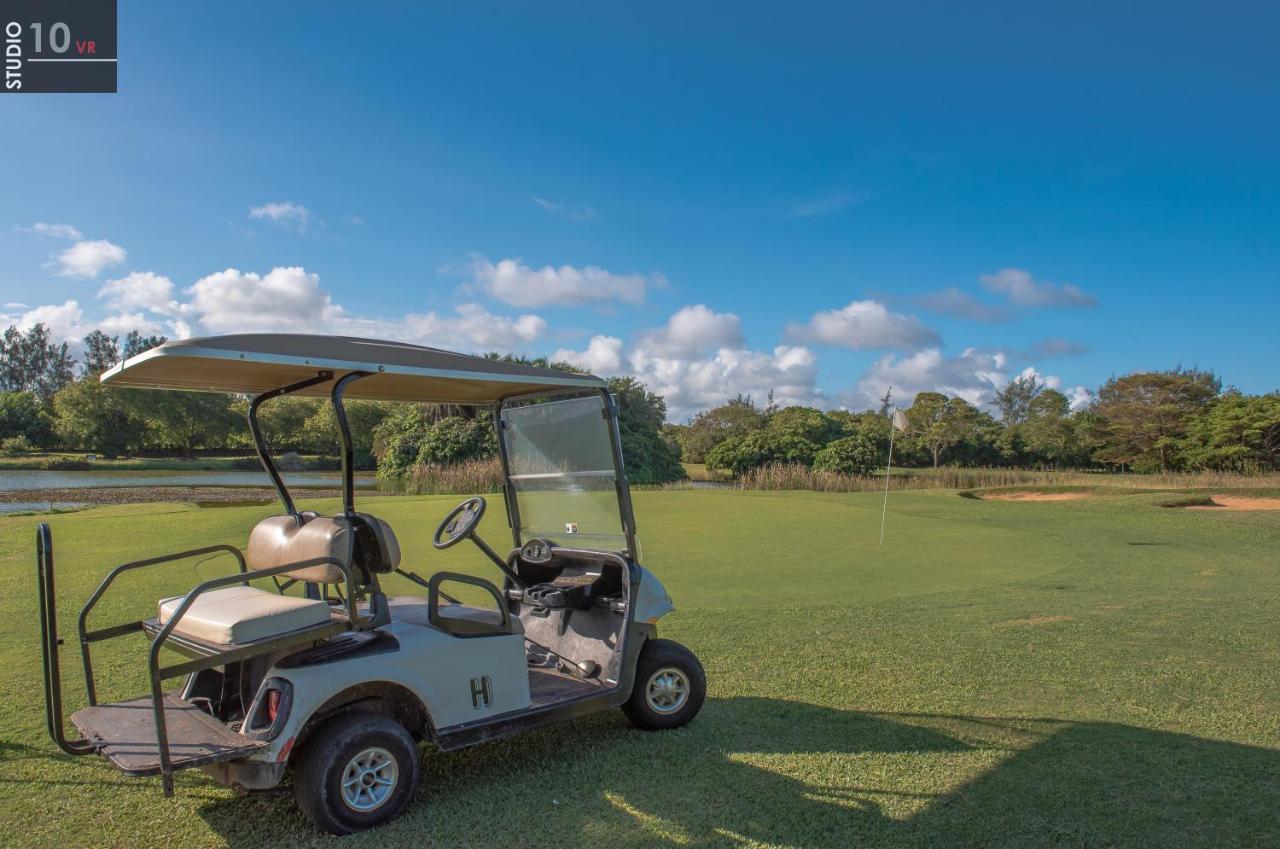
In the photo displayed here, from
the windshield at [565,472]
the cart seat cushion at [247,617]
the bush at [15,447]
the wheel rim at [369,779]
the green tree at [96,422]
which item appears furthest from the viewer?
the green tree at [96,422]

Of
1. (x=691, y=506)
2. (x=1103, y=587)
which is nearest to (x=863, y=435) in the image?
(x=691, y=506)

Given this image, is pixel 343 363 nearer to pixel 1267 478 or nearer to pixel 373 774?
pixel 373 774

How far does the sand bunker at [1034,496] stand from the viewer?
2172cm

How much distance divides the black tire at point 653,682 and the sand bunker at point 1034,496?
19.1 metres

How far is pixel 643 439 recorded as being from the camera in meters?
36.1

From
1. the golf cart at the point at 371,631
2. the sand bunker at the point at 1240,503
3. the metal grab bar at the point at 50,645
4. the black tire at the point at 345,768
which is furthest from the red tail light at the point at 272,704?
the sand bunker at the point at 1240,503

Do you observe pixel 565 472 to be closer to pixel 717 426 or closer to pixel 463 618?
pixel 463 618

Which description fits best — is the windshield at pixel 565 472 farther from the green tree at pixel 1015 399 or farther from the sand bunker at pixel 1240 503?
the green tree at pixel 1015 399

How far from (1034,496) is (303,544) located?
22.9m

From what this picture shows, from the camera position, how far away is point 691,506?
15430 mm

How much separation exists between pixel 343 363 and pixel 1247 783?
4204mm

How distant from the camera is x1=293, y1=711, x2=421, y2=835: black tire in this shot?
9.77 feet

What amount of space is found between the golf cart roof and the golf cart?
0.04 ft

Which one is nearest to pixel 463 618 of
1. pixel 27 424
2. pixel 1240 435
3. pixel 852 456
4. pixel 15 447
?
pixel 852 456
